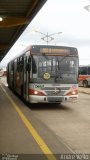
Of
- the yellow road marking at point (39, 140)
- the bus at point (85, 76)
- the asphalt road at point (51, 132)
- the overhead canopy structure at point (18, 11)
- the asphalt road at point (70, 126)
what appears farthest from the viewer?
the bus at point (85, 76)

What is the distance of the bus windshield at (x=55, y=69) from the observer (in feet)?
65.0

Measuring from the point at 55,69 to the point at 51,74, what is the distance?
0.28 m

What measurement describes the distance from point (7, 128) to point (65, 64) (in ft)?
25.3

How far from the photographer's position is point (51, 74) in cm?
→ 1998

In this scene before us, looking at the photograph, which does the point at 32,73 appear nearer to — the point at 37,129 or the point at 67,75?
the point at 67,75

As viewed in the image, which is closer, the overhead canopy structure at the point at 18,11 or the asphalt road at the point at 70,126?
the asphalt road at the point at 70,126

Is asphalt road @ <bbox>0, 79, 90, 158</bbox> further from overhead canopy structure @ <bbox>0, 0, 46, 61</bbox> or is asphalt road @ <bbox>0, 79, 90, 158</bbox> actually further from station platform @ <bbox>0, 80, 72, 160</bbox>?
overhead canopy structure @ <bbox>0, 0, 46, 61</bbox>

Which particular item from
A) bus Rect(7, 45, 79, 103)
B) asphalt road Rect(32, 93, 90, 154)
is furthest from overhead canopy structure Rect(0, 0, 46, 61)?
asphalt road Rect(32, 93, 90, 154)

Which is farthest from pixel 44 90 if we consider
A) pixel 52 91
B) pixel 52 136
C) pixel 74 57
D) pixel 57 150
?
pixel 57 150

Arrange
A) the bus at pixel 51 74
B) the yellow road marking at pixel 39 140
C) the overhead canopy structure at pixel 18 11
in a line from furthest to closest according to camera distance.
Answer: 1. the bus at pixel 51 74
2. the overhead canopy structure at pixel 18 11
3. the yellow road marking at pixel 39 140

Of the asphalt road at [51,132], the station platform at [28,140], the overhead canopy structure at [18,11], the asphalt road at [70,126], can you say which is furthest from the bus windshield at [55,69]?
the station platform at [28,140]

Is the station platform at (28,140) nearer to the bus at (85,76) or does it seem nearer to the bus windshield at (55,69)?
the bus windshield at (55,69)

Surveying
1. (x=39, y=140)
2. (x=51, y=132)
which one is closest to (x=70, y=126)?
(x=51, y=132)

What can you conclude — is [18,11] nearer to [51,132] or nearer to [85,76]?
[51,132]
